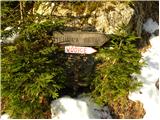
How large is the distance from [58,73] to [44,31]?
1.16 m

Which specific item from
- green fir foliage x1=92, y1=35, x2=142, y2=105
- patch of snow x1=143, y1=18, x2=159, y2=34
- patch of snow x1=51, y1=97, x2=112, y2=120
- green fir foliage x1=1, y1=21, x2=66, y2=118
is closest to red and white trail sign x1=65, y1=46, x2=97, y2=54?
green fir foliage x1=1, y1=21, x2=66, y2=118

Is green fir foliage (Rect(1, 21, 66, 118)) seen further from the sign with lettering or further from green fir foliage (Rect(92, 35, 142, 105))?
green fir foliage (Rect(92, 35, 142, 105))

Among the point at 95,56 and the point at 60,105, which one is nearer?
the point at 60,105

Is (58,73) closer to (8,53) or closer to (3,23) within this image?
(8,53)

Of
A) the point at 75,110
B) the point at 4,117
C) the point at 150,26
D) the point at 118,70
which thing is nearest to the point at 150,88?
the point at 118,70

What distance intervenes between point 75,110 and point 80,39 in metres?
A: 1.87

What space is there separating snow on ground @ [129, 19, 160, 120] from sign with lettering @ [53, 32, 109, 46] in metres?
1.52

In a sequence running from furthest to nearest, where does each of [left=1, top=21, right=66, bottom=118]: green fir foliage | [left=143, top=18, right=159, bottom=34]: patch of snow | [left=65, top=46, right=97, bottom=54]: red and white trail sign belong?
[left=143, top=18, right=159, bottom=34]: patch of snow < [left=65, top=46, right=97, bottom=54]: red and white trail sign < [left=1, top=21, right=66, bottom=118]: green fir foliage

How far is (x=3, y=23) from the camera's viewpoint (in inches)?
341

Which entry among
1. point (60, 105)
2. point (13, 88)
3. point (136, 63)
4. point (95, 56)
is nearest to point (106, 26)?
point (95, 56)

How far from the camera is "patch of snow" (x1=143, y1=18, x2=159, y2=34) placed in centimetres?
1117

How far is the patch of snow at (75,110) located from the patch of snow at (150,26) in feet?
12.4

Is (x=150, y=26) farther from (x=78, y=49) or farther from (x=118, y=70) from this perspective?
(x=78, y=49)

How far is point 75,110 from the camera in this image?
327 inches
